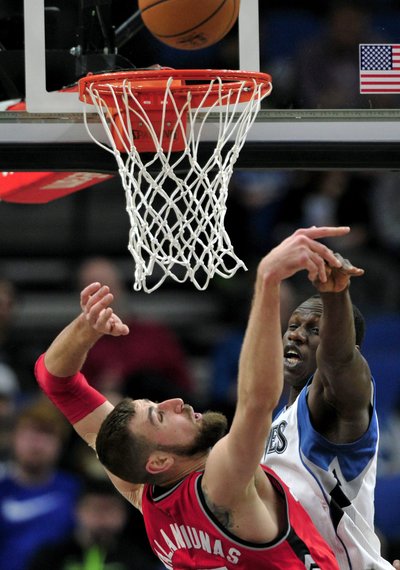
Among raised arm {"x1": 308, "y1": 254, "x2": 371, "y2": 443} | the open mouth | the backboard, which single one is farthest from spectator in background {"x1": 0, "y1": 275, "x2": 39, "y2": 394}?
raised arm {"x1": 308, "y1": 254, "x2": 371, "y2": 443}

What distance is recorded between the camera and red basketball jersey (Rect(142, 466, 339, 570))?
10.2ft

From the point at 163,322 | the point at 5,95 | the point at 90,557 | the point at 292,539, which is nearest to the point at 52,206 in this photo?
the point at 163,322

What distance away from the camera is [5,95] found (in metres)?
4.27

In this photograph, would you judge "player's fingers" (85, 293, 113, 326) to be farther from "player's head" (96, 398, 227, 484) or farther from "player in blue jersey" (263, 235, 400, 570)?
"player in blue jersey" (263, 235, 400, 570)

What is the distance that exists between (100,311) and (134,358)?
117 inches

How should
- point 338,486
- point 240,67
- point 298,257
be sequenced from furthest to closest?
point 240,67, point 338,486, point 298,257

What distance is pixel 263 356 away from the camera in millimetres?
2799

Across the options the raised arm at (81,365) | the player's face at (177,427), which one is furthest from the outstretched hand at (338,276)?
the raised arm at (81,365)

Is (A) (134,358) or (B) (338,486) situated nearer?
(B) (338,486)

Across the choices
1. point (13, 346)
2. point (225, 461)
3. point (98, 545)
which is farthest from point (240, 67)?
point (13, 346)

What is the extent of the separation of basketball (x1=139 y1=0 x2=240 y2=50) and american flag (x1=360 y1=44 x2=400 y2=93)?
1.84 ft

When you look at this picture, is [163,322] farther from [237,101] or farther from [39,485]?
[237,101]

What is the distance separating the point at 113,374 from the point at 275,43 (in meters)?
2.76

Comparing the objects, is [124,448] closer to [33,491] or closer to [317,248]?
[317,248]
